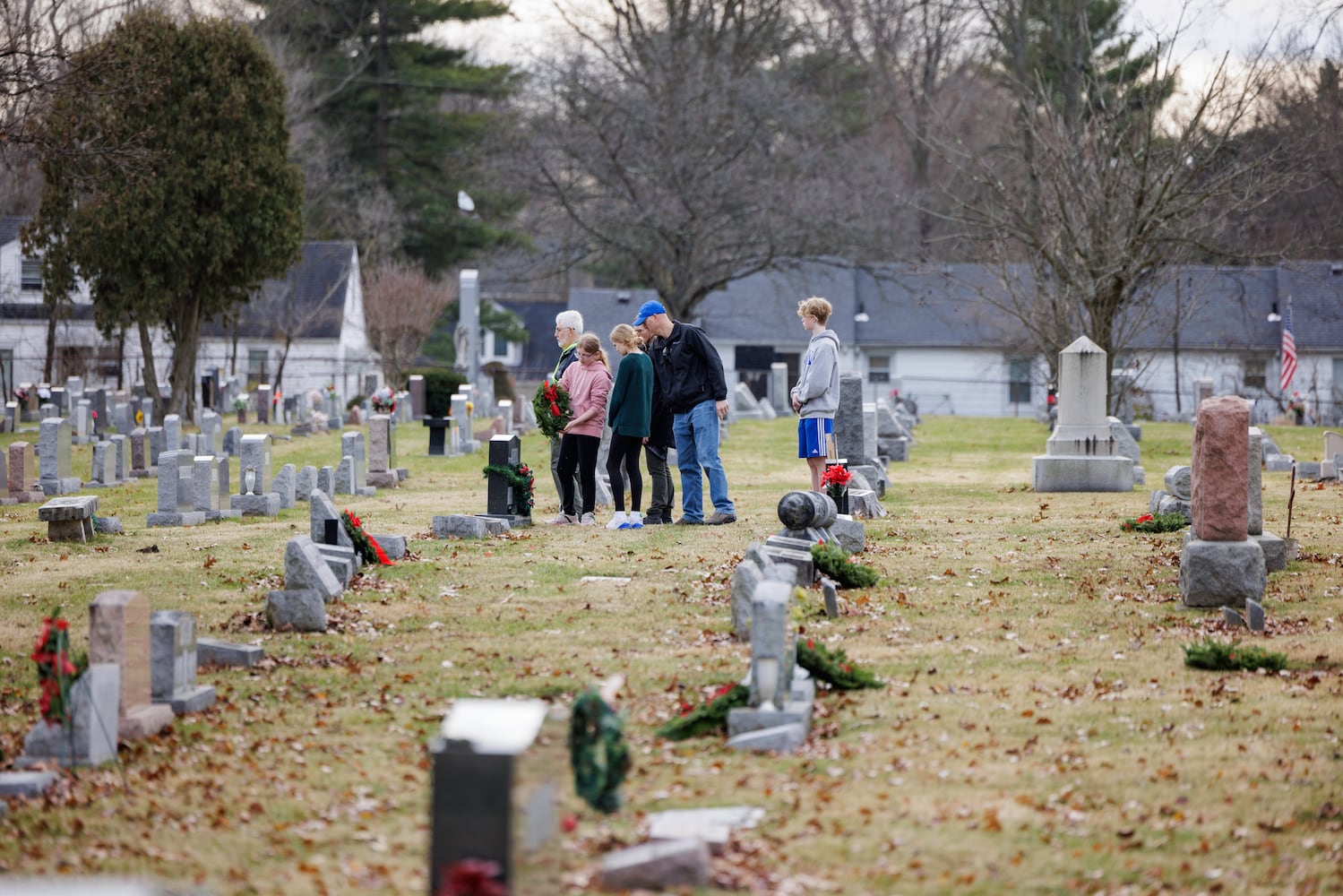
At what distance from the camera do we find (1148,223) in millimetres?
24000

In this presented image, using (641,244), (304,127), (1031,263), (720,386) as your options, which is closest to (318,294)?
(304,127)

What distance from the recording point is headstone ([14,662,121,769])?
6.54 meters

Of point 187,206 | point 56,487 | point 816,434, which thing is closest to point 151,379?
point 187,206

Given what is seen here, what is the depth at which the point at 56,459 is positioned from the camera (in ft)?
61.6

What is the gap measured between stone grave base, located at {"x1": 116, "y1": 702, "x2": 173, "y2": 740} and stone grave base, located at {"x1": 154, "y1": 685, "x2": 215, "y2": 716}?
5.7 inches

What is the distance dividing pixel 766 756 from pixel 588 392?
24.2 ft

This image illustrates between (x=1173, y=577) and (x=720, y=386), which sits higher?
(x=720, y=386)

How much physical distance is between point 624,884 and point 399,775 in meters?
1.81

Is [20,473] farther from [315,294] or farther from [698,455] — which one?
[315,294]

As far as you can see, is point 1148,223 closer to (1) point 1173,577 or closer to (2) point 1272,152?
(2) point 1272,152

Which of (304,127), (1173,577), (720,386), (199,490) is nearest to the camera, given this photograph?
(1173,577)

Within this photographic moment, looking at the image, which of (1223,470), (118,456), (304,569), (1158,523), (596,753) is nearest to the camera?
(596,753)

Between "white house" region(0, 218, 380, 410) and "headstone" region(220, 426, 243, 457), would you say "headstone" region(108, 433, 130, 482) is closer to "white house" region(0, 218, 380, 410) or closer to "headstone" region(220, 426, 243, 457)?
"headstone" region(220, 426, 243, 457)

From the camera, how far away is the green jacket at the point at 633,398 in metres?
13.3
